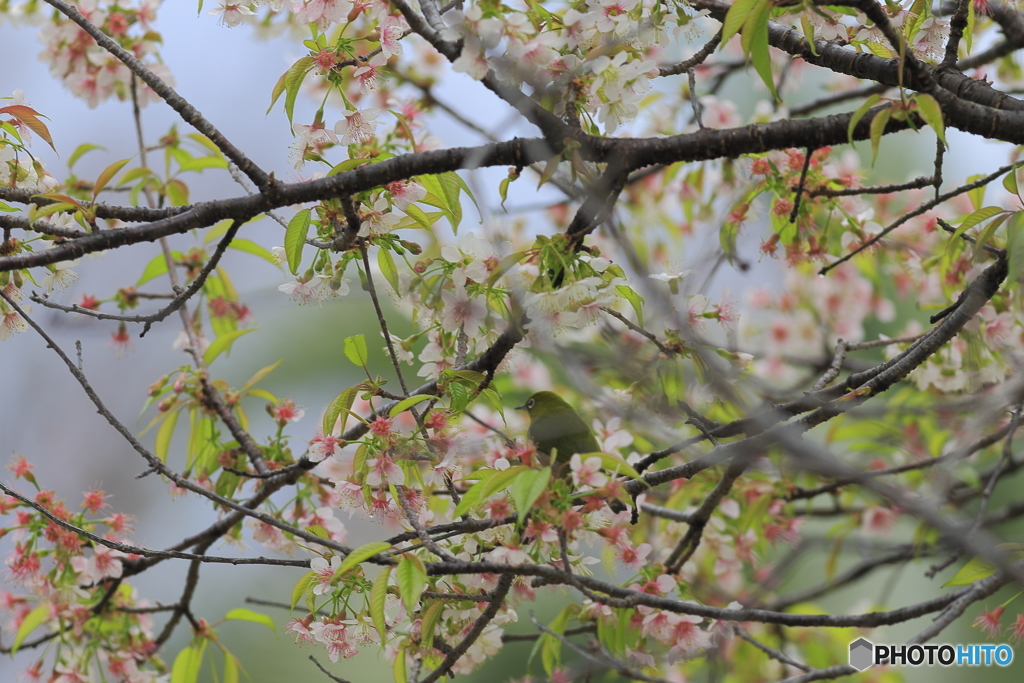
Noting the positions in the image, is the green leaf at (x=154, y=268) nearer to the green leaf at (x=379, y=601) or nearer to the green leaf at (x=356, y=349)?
the green leaf at (x=356, y=349)

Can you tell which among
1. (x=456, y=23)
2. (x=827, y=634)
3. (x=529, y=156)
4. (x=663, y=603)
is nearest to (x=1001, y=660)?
(x=827, y=634)

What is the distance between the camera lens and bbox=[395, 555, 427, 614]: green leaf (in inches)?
29.2

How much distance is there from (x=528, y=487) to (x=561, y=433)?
0.51m

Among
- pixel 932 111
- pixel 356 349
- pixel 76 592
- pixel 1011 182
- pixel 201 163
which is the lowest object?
pixel 76 592

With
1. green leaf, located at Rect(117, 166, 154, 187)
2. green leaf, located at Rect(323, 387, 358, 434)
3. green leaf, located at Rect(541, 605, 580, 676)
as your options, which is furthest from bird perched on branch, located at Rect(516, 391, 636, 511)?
green leaf, located at Rect(117, 166, 154, 187)

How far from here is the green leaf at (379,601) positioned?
767 millimetres

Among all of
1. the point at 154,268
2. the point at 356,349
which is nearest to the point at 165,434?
the point at 154,268

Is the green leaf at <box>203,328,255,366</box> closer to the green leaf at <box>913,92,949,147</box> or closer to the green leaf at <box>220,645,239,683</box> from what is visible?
the green leaf at <box>220,645,239,683</box>

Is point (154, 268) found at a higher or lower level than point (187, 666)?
higher

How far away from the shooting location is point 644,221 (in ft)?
7.71

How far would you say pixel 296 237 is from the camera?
3.00 ft

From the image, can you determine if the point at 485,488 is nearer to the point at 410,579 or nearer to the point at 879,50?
the point at 410,579

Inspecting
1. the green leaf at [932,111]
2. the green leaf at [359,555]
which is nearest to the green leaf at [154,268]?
the green leaf at [359,555]

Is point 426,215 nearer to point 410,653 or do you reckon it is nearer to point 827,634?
point 410,653
